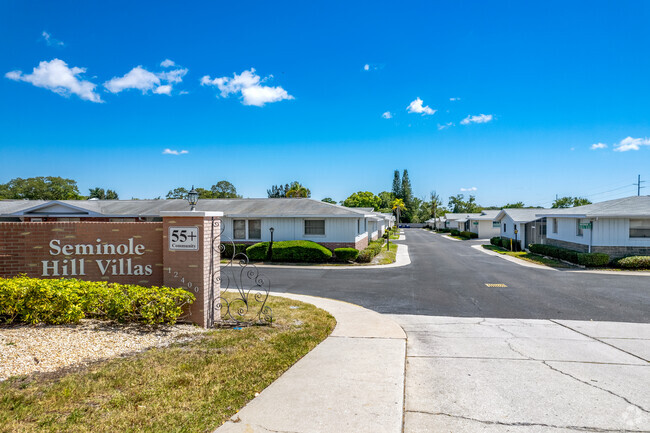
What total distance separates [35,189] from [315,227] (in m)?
65.6

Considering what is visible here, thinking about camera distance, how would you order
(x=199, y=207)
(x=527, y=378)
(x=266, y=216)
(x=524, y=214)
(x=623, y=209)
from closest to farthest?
(x=527, y=378) → (x=623, y=209) → (x=266, y=216) → (x=199, y=207) → (x=524, y=214)

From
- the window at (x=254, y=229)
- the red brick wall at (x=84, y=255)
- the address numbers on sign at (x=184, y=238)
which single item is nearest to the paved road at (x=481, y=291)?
the address numbers on sign at (x=184, y=238)

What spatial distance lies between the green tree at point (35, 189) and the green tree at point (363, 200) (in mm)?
58733

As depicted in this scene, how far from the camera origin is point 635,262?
60.3ft

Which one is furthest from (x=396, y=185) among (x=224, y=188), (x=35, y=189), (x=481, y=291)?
(x=481, y=291)

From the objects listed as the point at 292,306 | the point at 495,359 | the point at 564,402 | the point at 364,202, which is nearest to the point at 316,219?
the point at 292,306

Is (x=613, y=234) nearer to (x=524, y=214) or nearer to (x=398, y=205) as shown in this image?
(x=524, y=214)

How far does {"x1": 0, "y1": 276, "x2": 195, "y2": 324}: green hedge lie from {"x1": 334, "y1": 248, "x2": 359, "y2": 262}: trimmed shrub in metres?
14.3

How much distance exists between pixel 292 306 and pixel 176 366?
15.8 feet

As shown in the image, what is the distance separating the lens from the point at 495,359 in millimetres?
6223

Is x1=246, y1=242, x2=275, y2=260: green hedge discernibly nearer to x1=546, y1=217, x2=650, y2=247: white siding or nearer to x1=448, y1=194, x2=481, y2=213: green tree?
x1=546, y1=217, x2=650, y2=247: white siding

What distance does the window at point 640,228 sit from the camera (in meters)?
19.6

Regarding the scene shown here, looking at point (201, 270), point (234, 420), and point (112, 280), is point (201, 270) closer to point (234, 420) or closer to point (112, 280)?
point (112, 280)

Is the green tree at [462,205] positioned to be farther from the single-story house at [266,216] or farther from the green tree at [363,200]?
the single-story house at [266,216]
